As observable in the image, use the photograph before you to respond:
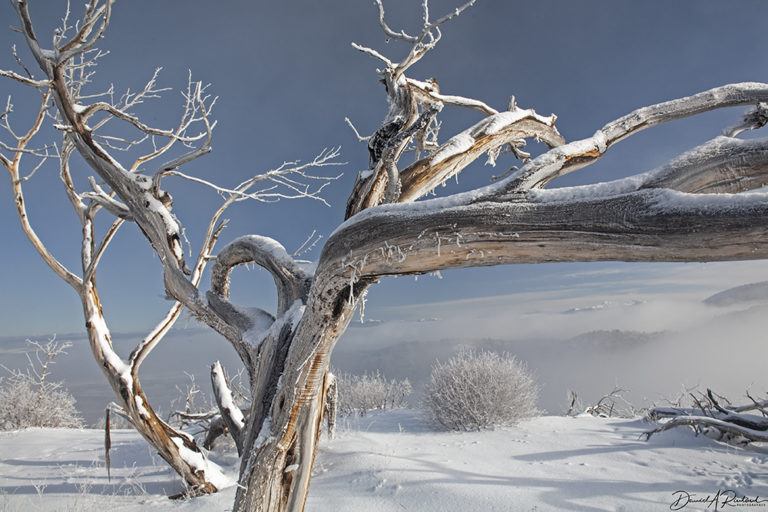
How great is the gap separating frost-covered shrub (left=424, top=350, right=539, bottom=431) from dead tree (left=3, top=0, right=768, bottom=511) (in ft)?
14.8

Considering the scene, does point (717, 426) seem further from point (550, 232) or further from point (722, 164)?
point (550, 232)

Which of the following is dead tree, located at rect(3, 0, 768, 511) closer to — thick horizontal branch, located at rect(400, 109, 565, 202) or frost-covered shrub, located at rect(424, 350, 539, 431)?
thick horizontal branch, located at rect(400, 109, 565, 202)

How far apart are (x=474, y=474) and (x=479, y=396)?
3072 mm

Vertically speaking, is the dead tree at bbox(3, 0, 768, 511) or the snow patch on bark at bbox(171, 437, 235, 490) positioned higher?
the dead tree at bbox(3, 0, 768, 511)

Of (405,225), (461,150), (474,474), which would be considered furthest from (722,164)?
(474,474)

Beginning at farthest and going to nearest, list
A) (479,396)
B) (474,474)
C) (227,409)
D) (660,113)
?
(479,396), (227,409), (474,474), (660,113)

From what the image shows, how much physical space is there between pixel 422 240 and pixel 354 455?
171 inches

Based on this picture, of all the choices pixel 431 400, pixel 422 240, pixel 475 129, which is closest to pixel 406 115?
pixel 475 129

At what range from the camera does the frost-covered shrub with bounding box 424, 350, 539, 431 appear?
7.10 meters

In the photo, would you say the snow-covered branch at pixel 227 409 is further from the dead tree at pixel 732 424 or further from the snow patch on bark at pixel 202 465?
the dead tree at pixel 732 424

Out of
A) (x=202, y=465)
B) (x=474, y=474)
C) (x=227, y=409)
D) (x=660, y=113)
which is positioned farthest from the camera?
(x=227, y=409)

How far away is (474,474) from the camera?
170 inches

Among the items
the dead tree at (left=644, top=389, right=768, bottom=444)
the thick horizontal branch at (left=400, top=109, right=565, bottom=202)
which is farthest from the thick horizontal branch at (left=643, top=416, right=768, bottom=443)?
the thick horizontal branch at (left=400, top=109, right=565, bottom=202)

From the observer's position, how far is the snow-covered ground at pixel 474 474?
11.9ft
